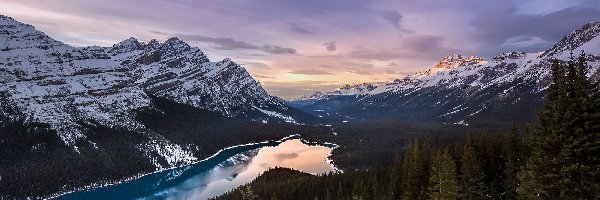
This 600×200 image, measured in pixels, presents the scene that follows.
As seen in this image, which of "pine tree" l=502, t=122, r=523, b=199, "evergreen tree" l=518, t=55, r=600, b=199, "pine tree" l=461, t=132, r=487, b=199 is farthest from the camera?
"pine tree" l=502, t=122, r=523, b=199

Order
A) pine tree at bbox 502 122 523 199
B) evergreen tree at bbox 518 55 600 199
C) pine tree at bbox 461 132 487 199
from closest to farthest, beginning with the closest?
evergreen tree at bbox 518 55 600 199 → pine tree at bbox 461 132 487 199 → pine tree at bbox 502 122 523 199

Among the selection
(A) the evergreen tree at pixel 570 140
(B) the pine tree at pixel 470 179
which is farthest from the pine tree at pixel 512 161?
(A) the evergreen tree at pixel 570 140

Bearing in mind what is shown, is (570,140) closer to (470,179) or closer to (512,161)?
(470,179)

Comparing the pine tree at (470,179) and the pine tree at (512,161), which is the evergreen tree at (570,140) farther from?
the pine tree at (512,161)

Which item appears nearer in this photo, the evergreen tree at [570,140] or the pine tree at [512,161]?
the evergreen tree at [570,140]

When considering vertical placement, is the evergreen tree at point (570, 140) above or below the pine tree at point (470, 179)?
above

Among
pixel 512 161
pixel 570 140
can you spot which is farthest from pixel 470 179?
pixel 570 140

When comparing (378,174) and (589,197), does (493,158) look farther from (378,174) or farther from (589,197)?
(378,174)

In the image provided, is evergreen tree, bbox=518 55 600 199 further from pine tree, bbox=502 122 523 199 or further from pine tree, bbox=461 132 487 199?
pine tree, bbox=502 122 523 199

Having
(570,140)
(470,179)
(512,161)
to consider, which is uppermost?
(570,140)

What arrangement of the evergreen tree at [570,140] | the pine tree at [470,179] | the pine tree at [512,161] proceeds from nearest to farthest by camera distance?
the evergreen tree at [570,140] → the pine tree at [470,179] → the pine tree at [512,161]

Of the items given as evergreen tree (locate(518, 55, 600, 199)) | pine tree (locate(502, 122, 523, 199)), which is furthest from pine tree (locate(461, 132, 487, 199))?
evergreen tree (locate(518, 55, 600, 199))

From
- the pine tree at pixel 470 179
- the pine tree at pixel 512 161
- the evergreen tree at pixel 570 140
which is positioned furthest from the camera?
the pine tree at pixel 512 161
